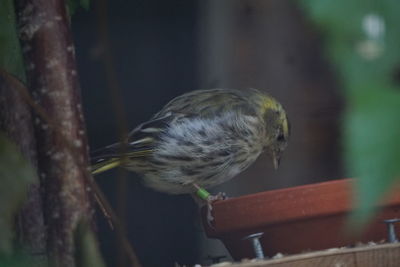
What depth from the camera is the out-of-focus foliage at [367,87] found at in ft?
1.32

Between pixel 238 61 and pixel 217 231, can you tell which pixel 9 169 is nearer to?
pixel 217 231

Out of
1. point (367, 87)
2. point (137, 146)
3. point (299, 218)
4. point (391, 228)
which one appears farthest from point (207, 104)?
point (367, 87)

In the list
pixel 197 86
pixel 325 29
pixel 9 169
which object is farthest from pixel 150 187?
pixel 325 29

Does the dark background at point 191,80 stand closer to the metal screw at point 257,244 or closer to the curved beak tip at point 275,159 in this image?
the curved beak tip at point 275,159

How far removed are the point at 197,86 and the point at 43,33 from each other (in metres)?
2.20

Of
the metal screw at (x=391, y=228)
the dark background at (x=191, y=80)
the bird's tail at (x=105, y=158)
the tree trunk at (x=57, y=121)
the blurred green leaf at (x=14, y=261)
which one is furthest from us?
the dark background at (x=191, y=80)

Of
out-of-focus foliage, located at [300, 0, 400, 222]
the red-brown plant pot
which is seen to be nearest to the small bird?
the red-brown plant pot

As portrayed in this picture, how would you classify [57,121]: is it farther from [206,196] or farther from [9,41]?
[206,196]

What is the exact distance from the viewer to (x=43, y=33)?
3.97 ft

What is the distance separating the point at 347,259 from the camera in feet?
4.40

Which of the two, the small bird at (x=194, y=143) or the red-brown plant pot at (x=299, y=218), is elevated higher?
the small bird at (x=194, y=143)

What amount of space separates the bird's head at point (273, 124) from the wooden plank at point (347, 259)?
6.39 feet

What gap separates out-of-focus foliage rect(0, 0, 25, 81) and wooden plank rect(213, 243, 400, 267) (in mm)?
545

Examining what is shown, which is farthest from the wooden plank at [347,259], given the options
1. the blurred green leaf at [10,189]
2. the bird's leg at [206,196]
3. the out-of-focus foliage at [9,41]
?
the bird's leg at [206,196]
